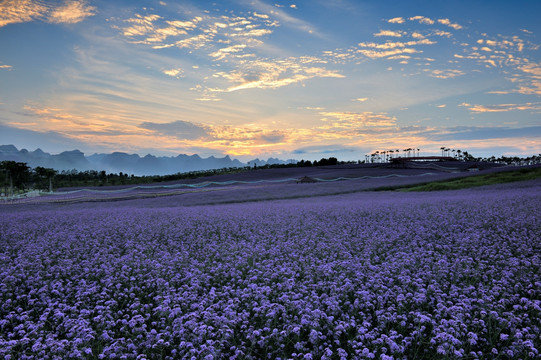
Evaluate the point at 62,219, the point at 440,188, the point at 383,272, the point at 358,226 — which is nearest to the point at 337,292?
the point at 383,272

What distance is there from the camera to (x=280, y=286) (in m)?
5.66

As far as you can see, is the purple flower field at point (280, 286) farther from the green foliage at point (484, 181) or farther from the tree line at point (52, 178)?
the tree line at point (52, 178)

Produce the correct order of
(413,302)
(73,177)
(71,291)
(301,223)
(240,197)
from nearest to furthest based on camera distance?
1. (413,302)
2. (71,291)
3. (301,223)
4. (240,197)
5. (73,177)

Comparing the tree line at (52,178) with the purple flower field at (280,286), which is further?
the tree line at (52,178)

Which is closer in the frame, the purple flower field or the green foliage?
the purple flower field

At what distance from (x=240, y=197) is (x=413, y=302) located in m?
24.5

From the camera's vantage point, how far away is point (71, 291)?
20.2 ft

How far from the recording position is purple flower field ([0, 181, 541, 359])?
166 inches

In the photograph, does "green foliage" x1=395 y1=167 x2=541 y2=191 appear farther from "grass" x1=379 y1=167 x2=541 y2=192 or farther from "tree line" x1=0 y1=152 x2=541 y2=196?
"tree line" x1=0 y1=152 x2=541 y2=196

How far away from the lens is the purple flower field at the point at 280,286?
4.23 m

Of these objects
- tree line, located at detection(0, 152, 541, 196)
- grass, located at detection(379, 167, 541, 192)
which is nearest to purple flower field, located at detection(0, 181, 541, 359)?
grass, located at detection(379, 167, 541, 192)

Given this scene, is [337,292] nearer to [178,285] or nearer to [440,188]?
[178,285]

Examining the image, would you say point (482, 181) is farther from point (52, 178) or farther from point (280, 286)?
point (52, 178)

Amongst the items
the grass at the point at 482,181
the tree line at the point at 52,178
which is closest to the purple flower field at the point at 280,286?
the grass at the point at 482,181
